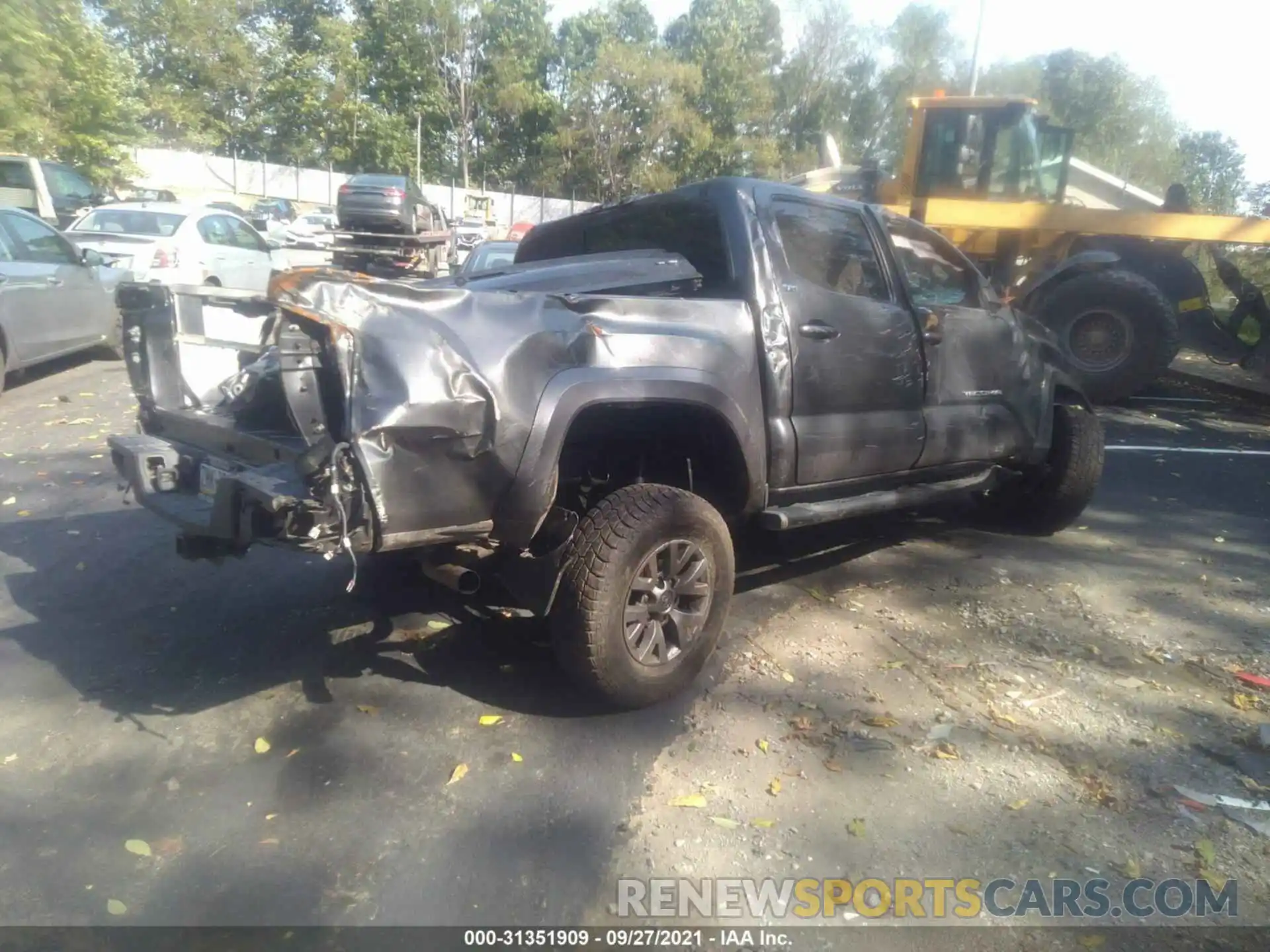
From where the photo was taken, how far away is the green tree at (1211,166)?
33.3 meters

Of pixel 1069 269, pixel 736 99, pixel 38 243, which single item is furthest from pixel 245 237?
pixel 736 99

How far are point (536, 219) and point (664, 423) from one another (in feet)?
138

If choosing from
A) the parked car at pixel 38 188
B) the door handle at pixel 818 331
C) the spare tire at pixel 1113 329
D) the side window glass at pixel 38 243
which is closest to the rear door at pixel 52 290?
the side window glass at pixel 38 243

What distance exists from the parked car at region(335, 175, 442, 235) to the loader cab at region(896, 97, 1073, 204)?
12010 millimetres

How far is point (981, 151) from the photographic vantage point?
1108 cm

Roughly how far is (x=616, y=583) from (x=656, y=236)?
1965 millimetres

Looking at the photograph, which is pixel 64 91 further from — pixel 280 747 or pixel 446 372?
pixel 446 372

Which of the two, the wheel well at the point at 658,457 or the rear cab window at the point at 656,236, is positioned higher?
the rear cab window at the point at 656,236

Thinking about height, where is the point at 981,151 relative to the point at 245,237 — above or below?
above

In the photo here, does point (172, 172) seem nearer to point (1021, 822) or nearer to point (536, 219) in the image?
point (536, 219)

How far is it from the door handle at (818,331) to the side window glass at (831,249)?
228 mm

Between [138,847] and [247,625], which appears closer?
[138,847]

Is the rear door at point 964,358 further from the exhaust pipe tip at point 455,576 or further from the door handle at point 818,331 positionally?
the exhaust pipe tip at point 455,576

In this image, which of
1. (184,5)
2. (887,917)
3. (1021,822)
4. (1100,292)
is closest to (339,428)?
(887,917)
